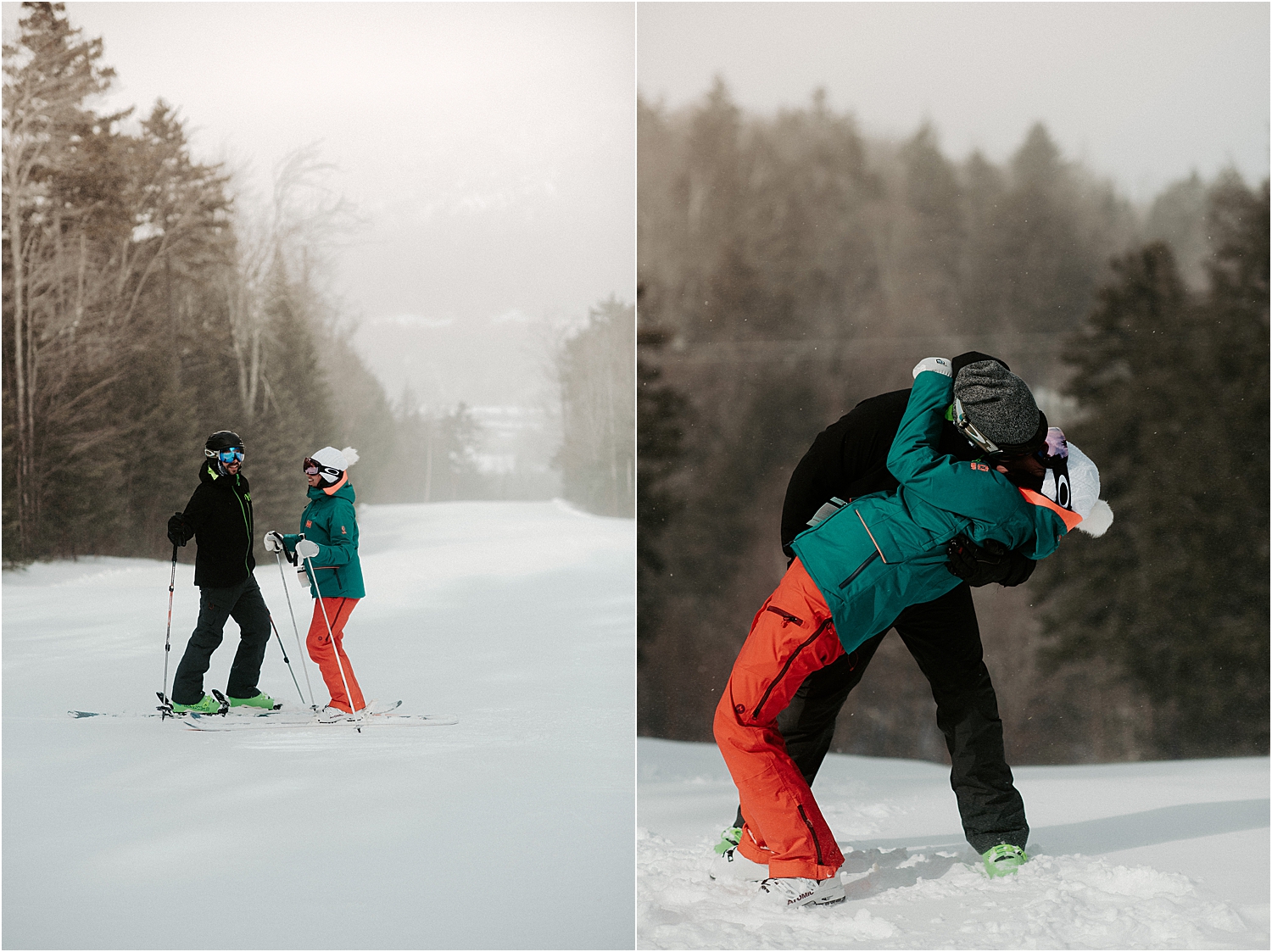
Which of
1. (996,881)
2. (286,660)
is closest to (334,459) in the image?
(286,660)

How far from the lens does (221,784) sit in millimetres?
3135

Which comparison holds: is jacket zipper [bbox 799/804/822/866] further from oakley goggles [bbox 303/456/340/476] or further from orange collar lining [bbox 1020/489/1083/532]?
oakley goggles [bbox 303/456/340/476]

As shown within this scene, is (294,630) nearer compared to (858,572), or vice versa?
(858,572)

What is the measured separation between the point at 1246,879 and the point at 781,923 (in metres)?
1.27

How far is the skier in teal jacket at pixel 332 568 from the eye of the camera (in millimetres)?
3209

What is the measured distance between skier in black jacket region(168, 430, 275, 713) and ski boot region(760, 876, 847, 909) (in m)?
1.62

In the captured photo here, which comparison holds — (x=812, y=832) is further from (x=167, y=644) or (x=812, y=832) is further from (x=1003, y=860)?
(x=167, y=644)

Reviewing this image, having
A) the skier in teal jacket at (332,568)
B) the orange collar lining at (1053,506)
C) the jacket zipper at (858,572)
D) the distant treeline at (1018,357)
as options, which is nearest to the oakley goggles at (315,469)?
the skier in teal jacket at (332,568)

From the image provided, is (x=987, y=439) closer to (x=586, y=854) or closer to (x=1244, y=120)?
(x=586, y=854)

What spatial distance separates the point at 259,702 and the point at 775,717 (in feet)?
5.46

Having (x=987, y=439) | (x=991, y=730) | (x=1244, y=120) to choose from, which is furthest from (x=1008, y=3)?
(x=991, y=730)

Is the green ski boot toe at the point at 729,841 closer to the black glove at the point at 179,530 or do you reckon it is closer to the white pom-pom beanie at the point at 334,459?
the white pom-pom beanie at the point at 334,459

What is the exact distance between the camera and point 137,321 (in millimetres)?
3576

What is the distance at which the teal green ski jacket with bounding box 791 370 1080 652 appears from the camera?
225cm
